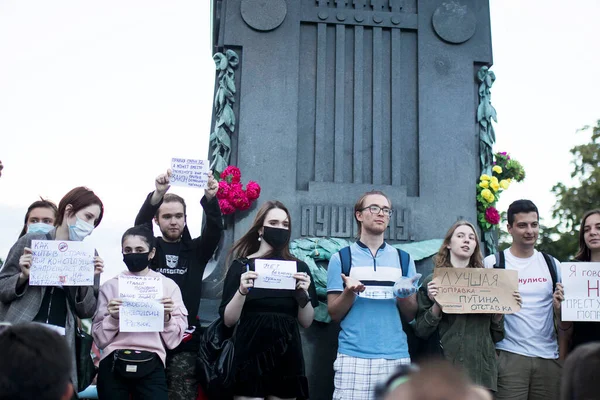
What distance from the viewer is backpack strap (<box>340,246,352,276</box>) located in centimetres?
609

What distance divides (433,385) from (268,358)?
385 centimetres

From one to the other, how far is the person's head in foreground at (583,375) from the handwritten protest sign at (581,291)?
3.31m

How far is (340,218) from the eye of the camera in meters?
8.03

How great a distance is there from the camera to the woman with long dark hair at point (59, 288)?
538 centimetres

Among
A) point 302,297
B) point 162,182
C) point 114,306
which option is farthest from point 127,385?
point 162,182

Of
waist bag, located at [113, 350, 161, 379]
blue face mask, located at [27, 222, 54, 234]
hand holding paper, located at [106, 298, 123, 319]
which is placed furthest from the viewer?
blue face mask, located at [27, 222, 54, 234]

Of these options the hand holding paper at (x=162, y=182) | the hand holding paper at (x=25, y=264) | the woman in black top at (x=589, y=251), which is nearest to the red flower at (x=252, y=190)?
the hand holding paper at (x=162, y=182)

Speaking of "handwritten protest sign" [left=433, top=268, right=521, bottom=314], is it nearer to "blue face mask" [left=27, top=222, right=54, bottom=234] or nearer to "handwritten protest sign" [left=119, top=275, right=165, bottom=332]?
"handwritten protest sign" [left=119, top=275, right=165, bottom=332]

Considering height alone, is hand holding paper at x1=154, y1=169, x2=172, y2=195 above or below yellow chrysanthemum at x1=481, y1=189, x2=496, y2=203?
below

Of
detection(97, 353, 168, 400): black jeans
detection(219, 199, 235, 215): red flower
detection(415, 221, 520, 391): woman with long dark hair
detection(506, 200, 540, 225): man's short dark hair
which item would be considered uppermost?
detection(219, 199, 235, 215): red flower

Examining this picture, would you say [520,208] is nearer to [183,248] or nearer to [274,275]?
[274,275]

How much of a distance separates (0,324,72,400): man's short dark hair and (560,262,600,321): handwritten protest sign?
4.27m

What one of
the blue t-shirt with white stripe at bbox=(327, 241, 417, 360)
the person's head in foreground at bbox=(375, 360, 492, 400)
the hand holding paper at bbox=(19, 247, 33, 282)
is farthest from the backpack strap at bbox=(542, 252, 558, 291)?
the person's head in foreground at bbox=(375, 360, 492, 400)

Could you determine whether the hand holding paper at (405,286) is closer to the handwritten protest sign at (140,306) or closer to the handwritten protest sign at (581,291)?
the handwritten protest sign at (581,291)
